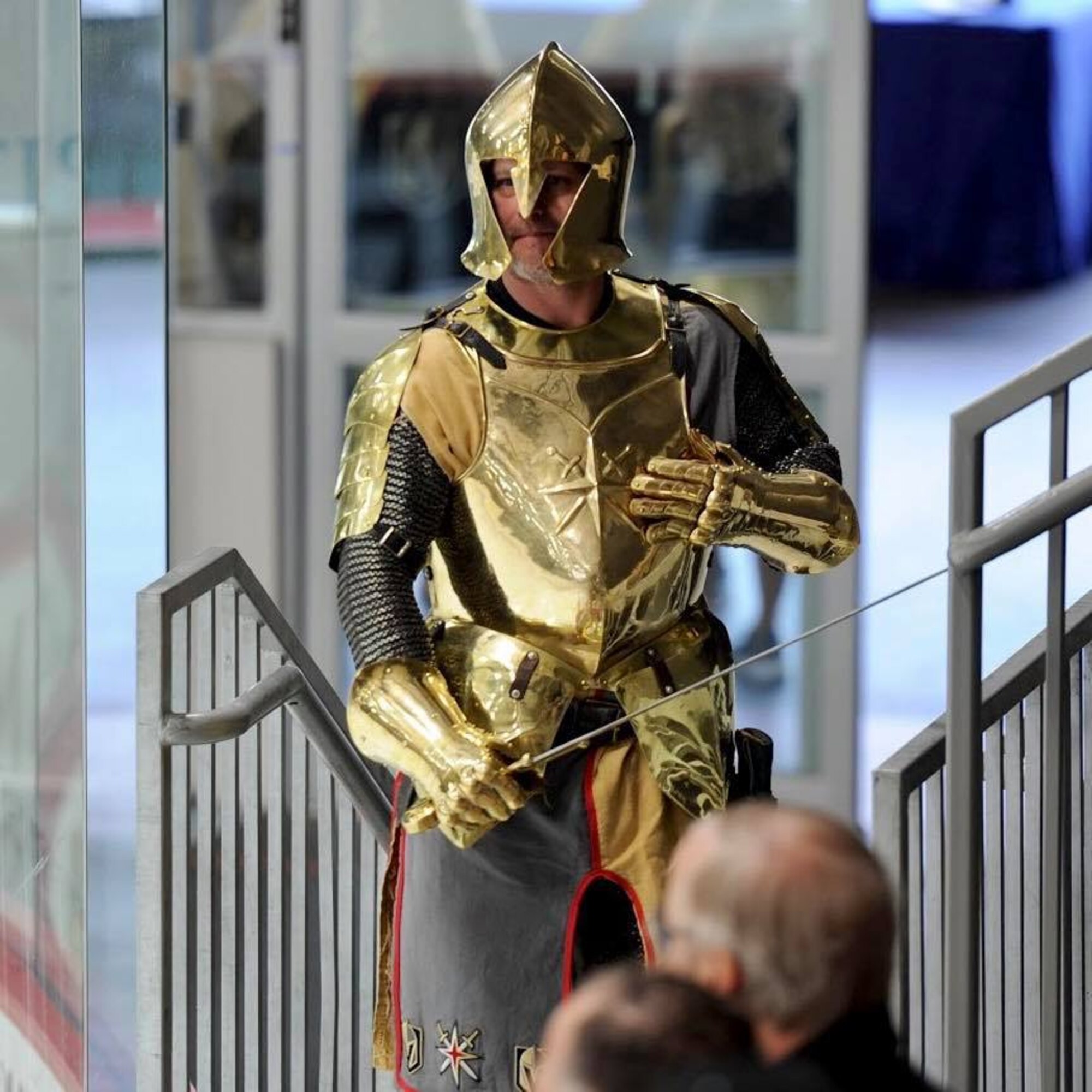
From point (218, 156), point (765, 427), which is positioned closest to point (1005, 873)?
point (765, 427)

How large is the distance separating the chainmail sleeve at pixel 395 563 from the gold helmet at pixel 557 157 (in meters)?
0.19

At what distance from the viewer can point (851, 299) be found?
6.28 meters

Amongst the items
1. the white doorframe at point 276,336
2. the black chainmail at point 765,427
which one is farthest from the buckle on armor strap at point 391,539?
the white doorframe at point 276,336

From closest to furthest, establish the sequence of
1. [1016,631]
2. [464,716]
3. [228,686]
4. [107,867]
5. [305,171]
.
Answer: [464,716] < [228,686] < [107,867] < [305,171] < [1016,631]

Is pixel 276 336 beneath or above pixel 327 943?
above

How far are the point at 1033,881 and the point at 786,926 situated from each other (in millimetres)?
1034

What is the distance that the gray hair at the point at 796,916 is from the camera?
184 cm

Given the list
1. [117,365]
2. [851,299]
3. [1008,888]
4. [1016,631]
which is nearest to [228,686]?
[117,365]

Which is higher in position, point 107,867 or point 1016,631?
point 107,867

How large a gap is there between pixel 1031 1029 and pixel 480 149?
3.24ft

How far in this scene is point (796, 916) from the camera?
1.84m

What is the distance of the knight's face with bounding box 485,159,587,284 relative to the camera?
279 cm

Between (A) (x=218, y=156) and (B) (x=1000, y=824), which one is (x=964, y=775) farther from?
(A) (x=218, y=156)

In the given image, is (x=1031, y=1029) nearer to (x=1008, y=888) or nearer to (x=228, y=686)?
(x=1008, y=888)
